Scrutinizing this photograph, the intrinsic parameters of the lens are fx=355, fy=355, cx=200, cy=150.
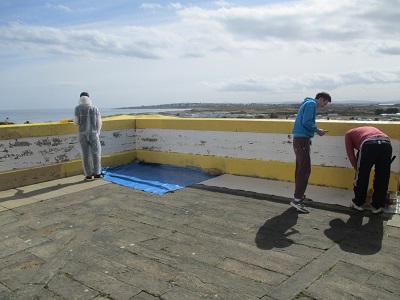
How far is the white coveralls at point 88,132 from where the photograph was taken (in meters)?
7.50

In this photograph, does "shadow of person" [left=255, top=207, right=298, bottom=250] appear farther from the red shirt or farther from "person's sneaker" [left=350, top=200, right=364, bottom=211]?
the red shirt

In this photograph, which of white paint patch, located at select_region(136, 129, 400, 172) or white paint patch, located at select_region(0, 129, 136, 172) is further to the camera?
white paint patch, located at select_region(0, 129, 136, 172)

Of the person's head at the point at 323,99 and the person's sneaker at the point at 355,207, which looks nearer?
the person's sneaker at the point at 355,207

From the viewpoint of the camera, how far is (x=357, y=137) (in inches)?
212

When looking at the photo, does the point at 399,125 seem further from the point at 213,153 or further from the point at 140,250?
the point at 140,250

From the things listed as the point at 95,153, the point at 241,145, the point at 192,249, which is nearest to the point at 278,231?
the point at 192,249

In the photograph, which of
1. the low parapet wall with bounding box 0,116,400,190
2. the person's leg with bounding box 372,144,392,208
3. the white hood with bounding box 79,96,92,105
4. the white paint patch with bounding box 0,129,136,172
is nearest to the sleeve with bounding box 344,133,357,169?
the person's leg with bounding box 372,144,392,208

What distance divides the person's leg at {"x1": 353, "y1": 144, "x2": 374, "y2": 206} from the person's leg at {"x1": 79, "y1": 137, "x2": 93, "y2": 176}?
5.25 m

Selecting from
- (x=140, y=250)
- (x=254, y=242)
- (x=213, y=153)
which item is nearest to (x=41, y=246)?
(x=140, y=250)

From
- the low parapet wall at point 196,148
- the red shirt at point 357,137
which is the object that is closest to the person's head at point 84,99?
the low parapet wall at point 196,148

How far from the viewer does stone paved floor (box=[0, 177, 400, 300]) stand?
3.28 metres

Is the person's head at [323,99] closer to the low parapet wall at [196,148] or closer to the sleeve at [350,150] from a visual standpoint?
the sleeve at [350,150]

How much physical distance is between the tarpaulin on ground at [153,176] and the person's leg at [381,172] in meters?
3.43

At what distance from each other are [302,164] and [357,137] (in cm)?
91
